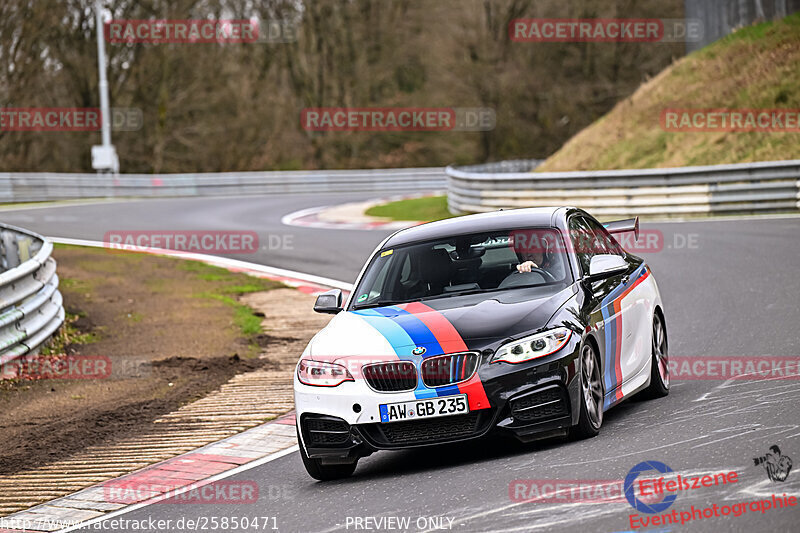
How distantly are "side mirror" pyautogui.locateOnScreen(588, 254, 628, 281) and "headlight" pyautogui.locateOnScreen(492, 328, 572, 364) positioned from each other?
0.86 m

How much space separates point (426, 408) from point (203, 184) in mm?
35814

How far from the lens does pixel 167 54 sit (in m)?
49.4

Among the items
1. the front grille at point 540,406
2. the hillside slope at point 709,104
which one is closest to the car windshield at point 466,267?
the front grille at point 540,406

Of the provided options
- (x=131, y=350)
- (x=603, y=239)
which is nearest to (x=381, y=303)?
(x=603, y=239)

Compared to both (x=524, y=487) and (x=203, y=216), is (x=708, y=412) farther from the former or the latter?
(x=203, y=216)

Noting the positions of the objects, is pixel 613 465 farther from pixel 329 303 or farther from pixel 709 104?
pixel 709 104

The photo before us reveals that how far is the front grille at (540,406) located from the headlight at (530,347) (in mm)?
213

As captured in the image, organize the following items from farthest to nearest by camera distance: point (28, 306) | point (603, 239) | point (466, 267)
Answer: point (28, 306) → point (603, 239) → point (466, 267)

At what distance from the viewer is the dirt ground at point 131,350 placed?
31.7ft

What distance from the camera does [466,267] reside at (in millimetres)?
8281

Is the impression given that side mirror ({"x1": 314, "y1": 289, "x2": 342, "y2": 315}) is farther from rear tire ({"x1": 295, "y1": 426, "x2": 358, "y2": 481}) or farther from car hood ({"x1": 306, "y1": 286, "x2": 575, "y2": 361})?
rear tire ({"x1": 295, "y1": 426, "x2": 358, "y2": 481})

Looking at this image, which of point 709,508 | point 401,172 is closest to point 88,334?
point 709,508

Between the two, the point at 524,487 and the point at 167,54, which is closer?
the point at 524,487

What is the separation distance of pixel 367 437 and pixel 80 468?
2.51 m
